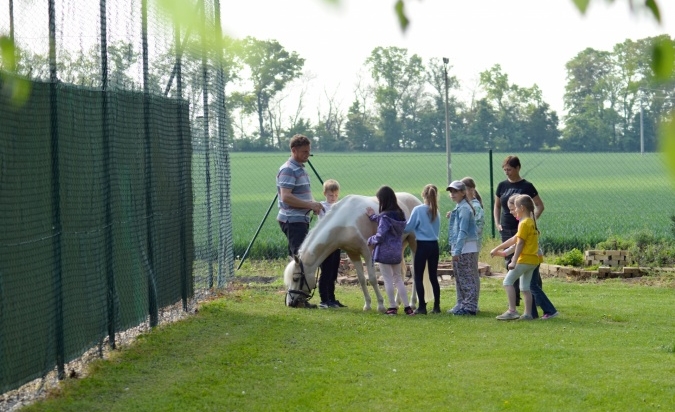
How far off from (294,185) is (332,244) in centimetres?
86

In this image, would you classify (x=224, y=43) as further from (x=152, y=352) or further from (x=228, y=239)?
(x=228, y=239)

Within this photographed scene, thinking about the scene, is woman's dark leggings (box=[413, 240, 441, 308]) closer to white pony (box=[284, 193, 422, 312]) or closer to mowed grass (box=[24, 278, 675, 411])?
mowed grass (box=[24, 278, 675, 411])

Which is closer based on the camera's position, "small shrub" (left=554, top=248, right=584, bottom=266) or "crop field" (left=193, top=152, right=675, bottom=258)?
"small shrub" (left=554, top=248, right=584, bottom=266)

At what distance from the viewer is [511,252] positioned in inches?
444

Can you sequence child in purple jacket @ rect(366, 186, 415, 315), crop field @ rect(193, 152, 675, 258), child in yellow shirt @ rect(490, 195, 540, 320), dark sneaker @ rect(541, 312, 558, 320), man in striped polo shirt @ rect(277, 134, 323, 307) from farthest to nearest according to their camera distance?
crop field @ rect(193, 152, 675, 258), man in striped polo shirt @ rect(277, 134, 323, 307), child in purple jacket @ rect(366, 186, 415, 315), dark sneaker @ rect(541, 312, 558, 320), child in yellow shirt @ rect(490, 195, 540, 320)

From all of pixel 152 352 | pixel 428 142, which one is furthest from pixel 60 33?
pixel 428 142

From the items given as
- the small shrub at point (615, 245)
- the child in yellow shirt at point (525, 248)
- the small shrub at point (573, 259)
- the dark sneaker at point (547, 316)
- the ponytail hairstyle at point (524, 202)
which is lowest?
the dark sneaker at point (547, 316)

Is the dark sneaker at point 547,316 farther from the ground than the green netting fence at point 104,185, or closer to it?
closer to it

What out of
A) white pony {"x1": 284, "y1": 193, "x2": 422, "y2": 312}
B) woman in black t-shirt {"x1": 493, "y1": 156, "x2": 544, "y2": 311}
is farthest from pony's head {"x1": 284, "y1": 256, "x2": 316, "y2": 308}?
woman in black t-shirt {"x1": 493, "y1": 156, "x2": 544, "y2": 311}

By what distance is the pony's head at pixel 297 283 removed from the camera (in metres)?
11.8

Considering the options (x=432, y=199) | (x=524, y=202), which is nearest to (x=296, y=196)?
(x=432, y=199)

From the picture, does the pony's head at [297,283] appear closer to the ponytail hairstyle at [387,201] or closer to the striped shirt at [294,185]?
the striped shirt at [294,185]

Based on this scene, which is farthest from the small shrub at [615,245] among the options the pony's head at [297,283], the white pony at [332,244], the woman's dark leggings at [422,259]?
the pony's head at [297,283]

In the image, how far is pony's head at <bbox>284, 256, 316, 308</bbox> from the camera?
11.8m
